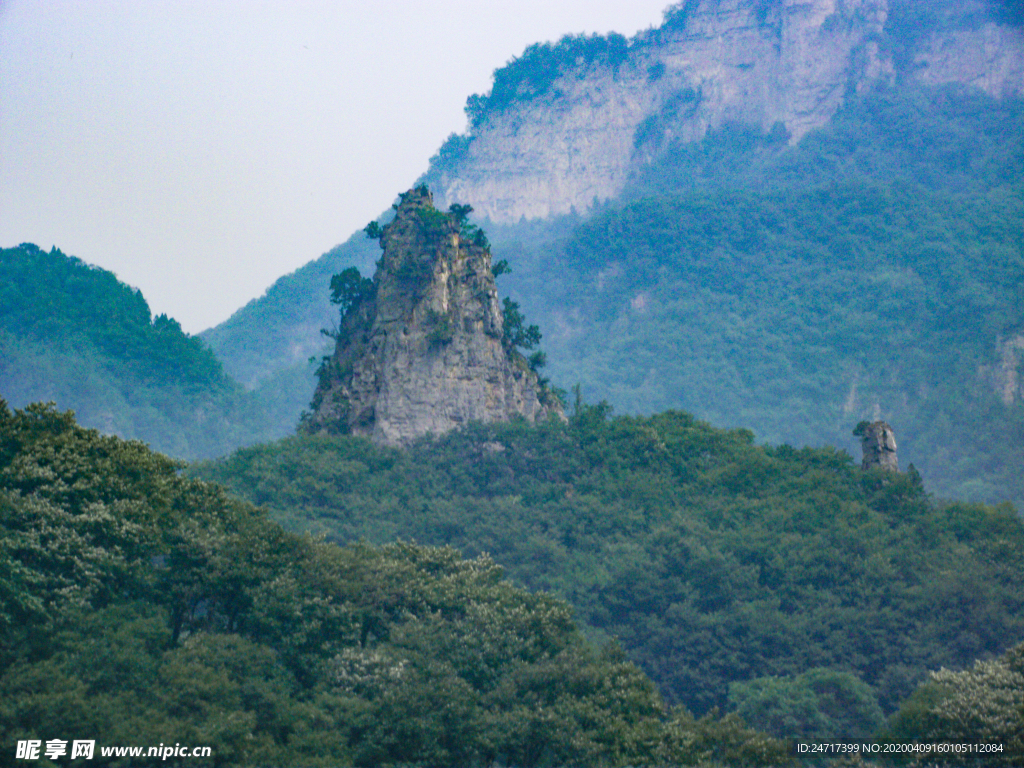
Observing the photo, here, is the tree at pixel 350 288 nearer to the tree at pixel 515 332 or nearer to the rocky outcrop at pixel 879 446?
the tree at pixel 515 332

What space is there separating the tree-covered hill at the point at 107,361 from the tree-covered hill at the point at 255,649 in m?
46.3

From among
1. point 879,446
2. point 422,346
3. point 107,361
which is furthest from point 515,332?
point 107,361

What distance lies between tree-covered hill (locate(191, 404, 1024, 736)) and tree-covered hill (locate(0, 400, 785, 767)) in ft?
29.9

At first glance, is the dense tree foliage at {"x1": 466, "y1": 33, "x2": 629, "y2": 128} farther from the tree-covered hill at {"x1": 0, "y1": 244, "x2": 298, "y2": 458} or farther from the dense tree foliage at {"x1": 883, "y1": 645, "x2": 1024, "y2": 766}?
the dense tree foliage at {"x1": 883, "y1": 645, "x2": 1024, "y2": 766}

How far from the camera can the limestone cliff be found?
146ft

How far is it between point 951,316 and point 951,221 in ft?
43.3

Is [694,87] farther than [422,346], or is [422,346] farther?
[694,87]

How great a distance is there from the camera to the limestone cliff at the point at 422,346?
146 ft

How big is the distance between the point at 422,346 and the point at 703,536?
521 inches

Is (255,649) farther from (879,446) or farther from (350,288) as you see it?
(879,446)

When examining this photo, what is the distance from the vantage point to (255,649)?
837 inches

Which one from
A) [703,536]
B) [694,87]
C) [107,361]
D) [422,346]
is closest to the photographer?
[703,536]

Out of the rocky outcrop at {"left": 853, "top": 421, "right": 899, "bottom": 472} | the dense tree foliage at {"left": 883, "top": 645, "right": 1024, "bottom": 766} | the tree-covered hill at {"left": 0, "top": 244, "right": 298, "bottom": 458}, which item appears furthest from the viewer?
the tree-covered hill at {"left": 0, "top": 244, "right": 298, "bottom": 458}

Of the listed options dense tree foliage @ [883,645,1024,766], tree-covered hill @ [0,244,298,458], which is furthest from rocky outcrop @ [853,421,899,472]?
tree-covered hill @ [0,244,298,458]
